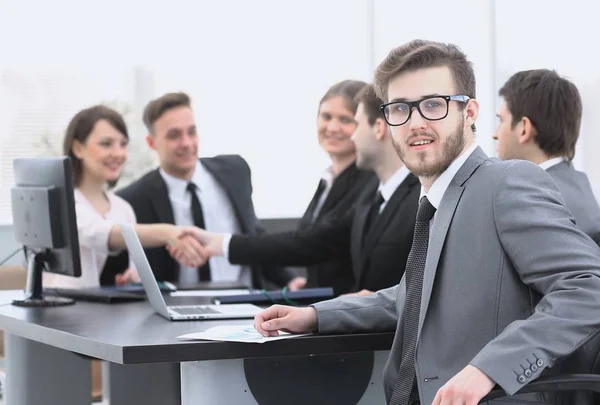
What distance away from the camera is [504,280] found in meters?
2.17

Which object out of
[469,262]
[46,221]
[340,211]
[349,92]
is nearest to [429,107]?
[469,262]

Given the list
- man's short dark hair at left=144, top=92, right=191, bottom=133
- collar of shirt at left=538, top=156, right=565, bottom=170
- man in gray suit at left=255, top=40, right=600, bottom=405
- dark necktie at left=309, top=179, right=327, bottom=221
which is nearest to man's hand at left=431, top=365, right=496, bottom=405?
man in gray suit at left=255, top=40, right=600, bottom=405

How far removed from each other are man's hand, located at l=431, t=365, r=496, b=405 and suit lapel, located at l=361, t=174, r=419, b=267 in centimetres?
176

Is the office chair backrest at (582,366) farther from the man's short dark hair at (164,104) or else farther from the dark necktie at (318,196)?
the man's short dark hair at (164,104)

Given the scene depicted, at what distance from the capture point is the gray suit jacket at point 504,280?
6.53ft

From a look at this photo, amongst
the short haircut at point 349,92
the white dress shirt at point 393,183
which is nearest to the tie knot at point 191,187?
the short haircut at point 349,92

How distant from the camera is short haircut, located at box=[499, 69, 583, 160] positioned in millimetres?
3346

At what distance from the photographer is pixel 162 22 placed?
6.93 metres

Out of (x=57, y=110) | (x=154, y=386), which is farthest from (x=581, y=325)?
(x=57, y=110)

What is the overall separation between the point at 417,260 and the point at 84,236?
2.65m

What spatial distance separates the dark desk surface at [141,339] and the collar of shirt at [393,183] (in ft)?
3.10

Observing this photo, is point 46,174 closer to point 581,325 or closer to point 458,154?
point 458,154

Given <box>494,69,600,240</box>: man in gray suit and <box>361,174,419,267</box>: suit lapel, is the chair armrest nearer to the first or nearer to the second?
<box>494,69,600,240</box>: man in gray suit

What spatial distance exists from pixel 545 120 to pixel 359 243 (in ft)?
3.28
